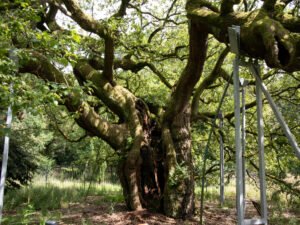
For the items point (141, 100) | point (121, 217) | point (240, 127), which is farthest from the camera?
point (141, 100)

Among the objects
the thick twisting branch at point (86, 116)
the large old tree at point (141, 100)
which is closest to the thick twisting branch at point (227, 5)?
the large old tree at point (141, 100)

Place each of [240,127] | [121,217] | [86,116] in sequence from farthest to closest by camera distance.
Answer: [86,116], [121,217], [240,127]

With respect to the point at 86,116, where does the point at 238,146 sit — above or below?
below

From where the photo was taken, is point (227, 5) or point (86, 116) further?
point (86, 116)

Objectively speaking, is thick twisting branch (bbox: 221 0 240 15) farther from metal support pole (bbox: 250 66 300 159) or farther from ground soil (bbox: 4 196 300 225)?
ground soil (bbox: 4 196 300 225)

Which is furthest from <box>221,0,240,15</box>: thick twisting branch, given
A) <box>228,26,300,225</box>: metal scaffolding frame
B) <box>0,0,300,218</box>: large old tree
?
<box>228,26,300,225</box>: metal scaffolding frame

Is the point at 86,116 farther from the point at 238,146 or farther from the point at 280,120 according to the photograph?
the point at 280,120

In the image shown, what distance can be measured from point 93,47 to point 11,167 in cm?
601

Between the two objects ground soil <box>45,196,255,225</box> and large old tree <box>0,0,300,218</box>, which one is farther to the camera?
ground soil <box>45,196,255,225</box>

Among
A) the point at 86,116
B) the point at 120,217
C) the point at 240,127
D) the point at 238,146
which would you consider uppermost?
the point at 86,116

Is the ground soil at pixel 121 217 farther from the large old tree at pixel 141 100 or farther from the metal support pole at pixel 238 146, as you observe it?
the metal support pole at pixel 238 146

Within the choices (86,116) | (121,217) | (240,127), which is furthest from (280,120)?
(86,116)

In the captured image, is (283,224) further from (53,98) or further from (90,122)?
(53,98)

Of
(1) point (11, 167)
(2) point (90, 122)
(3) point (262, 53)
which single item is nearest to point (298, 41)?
(3) point (262, 53)
